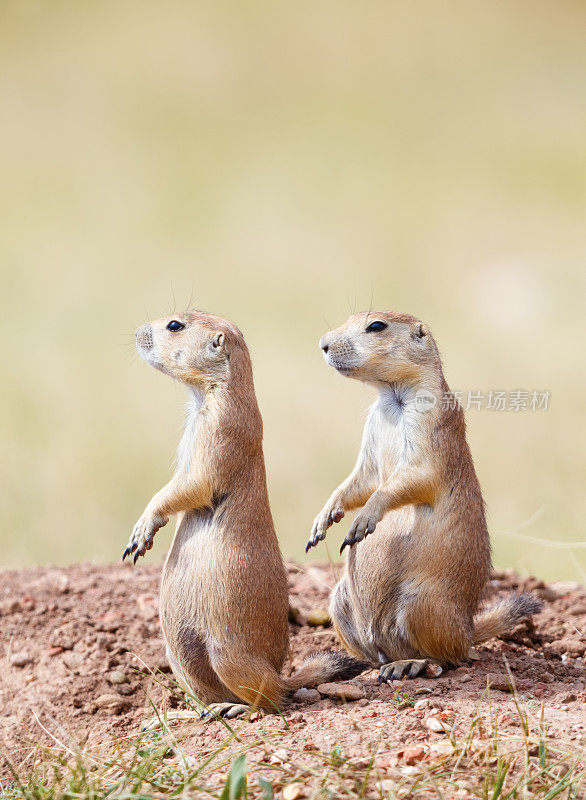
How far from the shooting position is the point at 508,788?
372 centimetres

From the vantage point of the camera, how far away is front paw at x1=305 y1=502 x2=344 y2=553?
505cm

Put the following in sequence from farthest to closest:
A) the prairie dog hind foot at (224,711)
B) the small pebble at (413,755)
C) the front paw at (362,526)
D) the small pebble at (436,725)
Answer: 1. the front paw at (362,526)
2. the prairie dog hind foot at (224,711)
3. the small pebble at (436,725)
4. the small pebble at (413,755)

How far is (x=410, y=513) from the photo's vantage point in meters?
5.14

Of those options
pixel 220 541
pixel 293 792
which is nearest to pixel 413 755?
pixel 293 792

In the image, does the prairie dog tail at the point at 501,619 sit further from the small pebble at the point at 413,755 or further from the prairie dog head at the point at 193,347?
the prairie dog head at the point at 193,347

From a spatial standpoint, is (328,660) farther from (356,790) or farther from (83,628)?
(83,628)

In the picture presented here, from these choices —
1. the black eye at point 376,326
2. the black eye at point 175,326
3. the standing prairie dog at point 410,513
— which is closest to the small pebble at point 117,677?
the standing prairie dog at point 410,513

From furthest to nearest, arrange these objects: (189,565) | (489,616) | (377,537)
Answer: (489,616) < (377,537) < (189,565)

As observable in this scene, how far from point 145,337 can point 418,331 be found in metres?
1.43

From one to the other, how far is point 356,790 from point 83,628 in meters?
2.94

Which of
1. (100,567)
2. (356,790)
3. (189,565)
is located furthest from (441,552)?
(100,567)

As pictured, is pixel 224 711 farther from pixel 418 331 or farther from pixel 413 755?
pixel 418 331

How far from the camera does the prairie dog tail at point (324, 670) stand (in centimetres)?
495

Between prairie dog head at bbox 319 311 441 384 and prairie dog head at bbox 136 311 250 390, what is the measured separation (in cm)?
50
